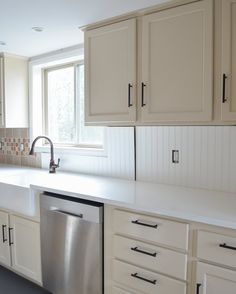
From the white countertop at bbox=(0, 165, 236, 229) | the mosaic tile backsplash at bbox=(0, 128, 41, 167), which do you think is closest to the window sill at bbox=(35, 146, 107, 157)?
the mosaic tile backsplash at bbox=(0, 128, 41, 167)

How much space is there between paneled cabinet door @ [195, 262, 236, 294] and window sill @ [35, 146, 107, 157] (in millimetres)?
1373

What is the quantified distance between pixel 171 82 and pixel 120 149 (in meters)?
0.84

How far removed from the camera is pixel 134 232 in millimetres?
1692

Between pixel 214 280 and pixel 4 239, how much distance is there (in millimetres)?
1853

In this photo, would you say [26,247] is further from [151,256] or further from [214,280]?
[214,280]

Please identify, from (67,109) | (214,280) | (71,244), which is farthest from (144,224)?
(67,109)

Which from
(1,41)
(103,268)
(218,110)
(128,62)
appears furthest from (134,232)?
(1,41)

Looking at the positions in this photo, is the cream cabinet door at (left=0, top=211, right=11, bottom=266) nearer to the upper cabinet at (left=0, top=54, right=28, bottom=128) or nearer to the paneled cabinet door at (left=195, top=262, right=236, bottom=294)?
the upper cabinet at (left=0, top=54, right=28, bottom=128)

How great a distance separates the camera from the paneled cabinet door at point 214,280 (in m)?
1.38

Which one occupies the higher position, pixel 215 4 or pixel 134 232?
pixel 215 4

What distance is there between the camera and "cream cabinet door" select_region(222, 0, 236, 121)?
5.16 ft

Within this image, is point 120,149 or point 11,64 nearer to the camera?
point 120,149

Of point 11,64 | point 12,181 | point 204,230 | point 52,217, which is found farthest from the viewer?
point 11,64

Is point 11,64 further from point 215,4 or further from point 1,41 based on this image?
point 215,4
